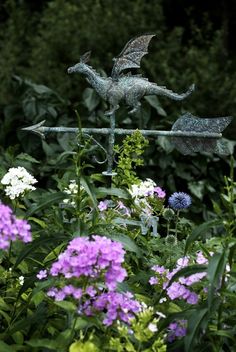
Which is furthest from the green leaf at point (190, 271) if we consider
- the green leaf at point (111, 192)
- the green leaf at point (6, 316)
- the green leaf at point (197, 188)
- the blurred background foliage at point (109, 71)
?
the green leaf at point (197, 188)

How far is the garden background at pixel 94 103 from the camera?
2.34m

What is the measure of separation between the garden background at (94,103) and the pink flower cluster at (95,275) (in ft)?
0.20

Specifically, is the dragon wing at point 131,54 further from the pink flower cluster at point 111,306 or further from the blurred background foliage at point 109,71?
the blurred background foliage at point 109,71

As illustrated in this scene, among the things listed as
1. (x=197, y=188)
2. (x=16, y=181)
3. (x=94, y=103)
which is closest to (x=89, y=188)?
(x=16, y=181)

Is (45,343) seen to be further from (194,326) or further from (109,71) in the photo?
(109,71)

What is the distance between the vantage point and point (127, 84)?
281 centimetres

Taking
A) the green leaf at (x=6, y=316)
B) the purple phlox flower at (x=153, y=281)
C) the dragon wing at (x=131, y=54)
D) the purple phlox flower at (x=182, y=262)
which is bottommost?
the green leaf at (x=6, y=316)

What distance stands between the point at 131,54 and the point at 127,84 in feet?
0.40

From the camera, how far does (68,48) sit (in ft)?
28.5

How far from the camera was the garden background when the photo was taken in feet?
7.68

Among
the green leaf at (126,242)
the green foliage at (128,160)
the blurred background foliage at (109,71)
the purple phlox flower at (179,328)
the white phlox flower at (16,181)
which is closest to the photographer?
the purple phlox flower at (179,328)

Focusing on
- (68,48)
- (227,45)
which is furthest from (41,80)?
(227,45)

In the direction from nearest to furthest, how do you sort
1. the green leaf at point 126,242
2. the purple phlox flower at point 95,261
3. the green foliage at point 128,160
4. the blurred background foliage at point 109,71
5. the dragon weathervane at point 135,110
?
the purple phlox flower at point 95,261 → the green leaf at point 126,242 → the green foliage at point 128,160 → the dragon weathervane at point 135,110 → the blurred background foliage at point 109,71

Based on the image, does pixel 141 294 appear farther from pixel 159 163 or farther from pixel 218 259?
pixel 159 163
